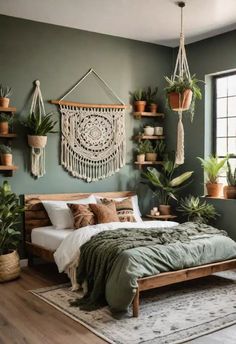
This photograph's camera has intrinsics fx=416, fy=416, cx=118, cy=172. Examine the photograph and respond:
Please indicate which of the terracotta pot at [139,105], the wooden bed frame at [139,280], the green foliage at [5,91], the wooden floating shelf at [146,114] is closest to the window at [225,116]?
the wooden floating shelf at [146,114]

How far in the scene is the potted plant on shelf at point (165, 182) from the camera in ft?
19.7

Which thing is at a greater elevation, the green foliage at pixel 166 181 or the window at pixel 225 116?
the window at pixel 225 116

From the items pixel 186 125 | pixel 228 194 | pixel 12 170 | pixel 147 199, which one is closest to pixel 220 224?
pixel 228 194

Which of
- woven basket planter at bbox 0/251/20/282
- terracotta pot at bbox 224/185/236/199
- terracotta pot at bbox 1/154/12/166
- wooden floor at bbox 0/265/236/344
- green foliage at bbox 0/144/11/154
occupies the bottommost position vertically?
wooden floor at bbox 0/265/236/344

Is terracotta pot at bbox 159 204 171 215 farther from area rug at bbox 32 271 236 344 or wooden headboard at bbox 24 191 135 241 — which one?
area rug at bbox 32 271 236 344

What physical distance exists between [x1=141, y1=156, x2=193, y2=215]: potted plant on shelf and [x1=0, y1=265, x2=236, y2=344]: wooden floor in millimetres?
2450

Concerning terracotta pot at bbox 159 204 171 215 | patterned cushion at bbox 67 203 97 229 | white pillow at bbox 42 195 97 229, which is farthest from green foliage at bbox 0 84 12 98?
terracotta pot at bbox 159 204 171 215

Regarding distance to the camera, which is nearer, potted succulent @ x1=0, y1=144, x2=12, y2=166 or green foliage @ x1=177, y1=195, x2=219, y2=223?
potted succulent @ x1=0, y1=144, x2=12, y2=166

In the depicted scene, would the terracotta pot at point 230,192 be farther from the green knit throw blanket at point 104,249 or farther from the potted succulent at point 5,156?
the potted succulent at point 5,156

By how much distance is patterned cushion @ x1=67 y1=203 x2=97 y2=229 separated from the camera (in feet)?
16.0

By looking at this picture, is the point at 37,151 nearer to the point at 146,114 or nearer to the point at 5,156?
the point at 5,156

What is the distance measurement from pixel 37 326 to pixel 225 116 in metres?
3.95

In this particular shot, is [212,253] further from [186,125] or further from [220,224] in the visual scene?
[186,125]

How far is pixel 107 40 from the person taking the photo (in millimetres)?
5918
